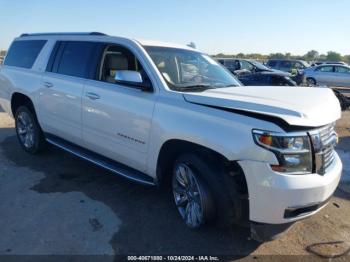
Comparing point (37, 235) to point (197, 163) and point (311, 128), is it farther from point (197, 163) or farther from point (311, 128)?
point (311, 128)

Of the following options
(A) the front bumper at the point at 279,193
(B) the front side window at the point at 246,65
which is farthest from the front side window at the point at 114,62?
(B) the front side window at the point at 246,65

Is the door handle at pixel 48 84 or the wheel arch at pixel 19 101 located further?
the wheel arch at pixel 19 101

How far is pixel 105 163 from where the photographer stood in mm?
4516

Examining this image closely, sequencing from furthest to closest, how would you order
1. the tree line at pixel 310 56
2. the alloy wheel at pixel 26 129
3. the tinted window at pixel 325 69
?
the tree line at pixel 310 56 → the tinted window at pixel 325 69 → the alloy wheel at pixel 26 129

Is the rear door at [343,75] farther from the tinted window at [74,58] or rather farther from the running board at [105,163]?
the running board at [105,163]

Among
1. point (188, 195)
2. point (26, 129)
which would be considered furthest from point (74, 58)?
point (188, 195)

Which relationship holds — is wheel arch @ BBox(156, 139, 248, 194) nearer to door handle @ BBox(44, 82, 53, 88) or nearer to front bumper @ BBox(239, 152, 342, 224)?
front bumper @ BBox(239, 152, 342, 224)

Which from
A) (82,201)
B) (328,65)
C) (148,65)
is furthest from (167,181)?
(328,65)

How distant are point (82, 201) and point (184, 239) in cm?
145

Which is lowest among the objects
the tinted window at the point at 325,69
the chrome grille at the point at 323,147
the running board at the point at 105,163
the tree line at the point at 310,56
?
the tree line at the point at 310,56

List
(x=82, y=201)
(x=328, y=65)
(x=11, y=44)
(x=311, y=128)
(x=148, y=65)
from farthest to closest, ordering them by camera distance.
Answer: (x=328, y=65), (x=11, y=44), (x=82, y=201), (x=148, y=65), (x=311, y=128)

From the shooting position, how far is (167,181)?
164 inches

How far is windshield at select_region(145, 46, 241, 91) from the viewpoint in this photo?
404 centimetres

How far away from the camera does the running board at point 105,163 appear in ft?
13.3
